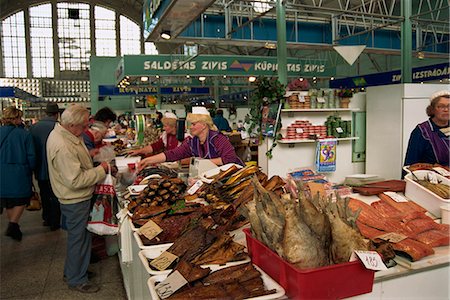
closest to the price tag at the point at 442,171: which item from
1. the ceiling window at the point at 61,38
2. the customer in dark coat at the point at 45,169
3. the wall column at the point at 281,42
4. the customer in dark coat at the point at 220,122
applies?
the wall column at the point at 281,42

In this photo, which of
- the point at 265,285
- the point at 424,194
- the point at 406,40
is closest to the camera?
the point at 265,285

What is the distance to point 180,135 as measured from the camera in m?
6.54

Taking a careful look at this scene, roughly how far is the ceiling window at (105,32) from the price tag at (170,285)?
34.9 metres

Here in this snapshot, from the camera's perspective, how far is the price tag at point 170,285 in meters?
1.47

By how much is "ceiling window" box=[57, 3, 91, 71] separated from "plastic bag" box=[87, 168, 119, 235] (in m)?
32.4

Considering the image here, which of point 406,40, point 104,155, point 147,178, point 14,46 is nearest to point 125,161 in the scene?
point 104,155

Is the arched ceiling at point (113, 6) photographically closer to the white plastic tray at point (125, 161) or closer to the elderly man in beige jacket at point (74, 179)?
the white plastic tray at point (125, 161)

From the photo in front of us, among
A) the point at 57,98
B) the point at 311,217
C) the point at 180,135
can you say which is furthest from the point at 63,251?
the point at 57,98

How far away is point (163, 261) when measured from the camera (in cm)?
173

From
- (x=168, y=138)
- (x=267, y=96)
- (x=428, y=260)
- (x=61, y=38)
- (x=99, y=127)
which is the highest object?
(x=61, y=38)

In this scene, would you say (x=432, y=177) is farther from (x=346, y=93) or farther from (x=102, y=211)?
(x=346, y=93)

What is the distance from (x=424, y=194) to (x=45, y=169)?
16.5 feet

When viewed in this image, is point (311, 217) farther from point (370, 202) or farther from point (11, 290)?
point (11, 290)

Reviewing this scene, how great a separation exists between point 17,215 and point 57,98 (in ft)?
87.9
